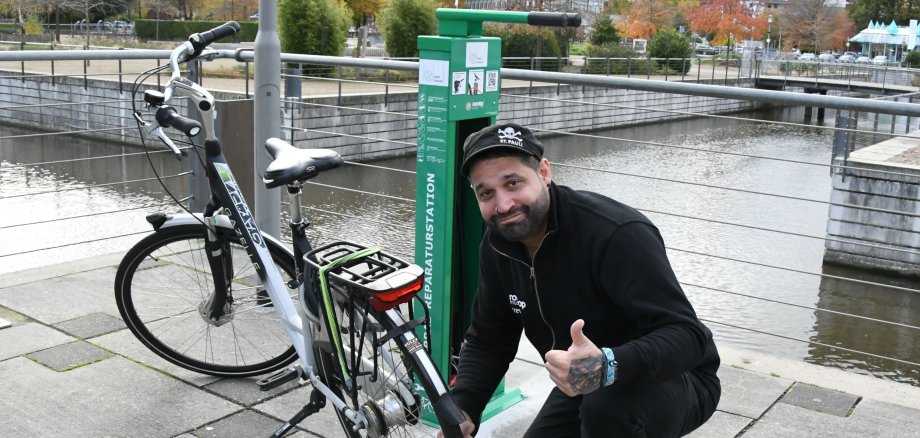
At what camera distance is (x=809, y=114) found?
40.4m

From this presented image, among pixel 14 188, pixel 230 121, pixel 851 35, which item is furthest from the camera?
pixel 851 35

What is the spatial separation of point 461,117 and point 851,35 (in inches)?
3102

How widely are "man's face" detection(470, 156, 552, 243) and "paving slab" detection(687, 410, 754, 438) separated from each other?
1.57 meters

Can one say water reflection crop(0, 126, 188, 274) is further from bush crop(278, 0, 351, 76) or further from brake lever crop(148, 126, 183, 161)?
bush crop(278, 0, 351, 76)

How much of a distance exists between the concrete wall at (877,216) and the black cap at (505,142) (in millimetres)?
10709

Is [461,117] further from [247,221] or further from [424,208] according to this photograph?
[247,221]

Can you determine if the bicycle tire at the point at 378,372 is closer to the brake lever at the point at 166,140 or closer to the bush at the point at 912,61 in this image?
the brake lever at the point at 166,140

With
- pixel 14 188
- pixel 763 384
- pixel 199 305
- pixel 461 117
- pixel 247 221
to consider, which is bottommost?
pixel 14 188

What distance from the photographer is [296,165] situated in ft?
9.50

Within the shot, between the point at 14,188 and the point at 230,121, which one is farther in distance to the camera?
the point at 14,188

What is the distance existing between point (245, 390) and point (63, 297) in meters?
1.49

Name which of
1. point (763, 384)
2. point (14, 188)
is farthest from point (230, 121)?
point (14, 188)

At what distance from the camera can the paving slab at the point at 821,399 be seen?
355 centimetres

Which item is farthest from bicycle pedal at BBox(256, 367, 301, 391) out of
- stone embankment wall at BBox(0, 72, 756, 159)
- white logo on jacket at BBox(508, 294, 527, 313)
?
stone embankment wall at BBox(0, 72, 756, 159)
